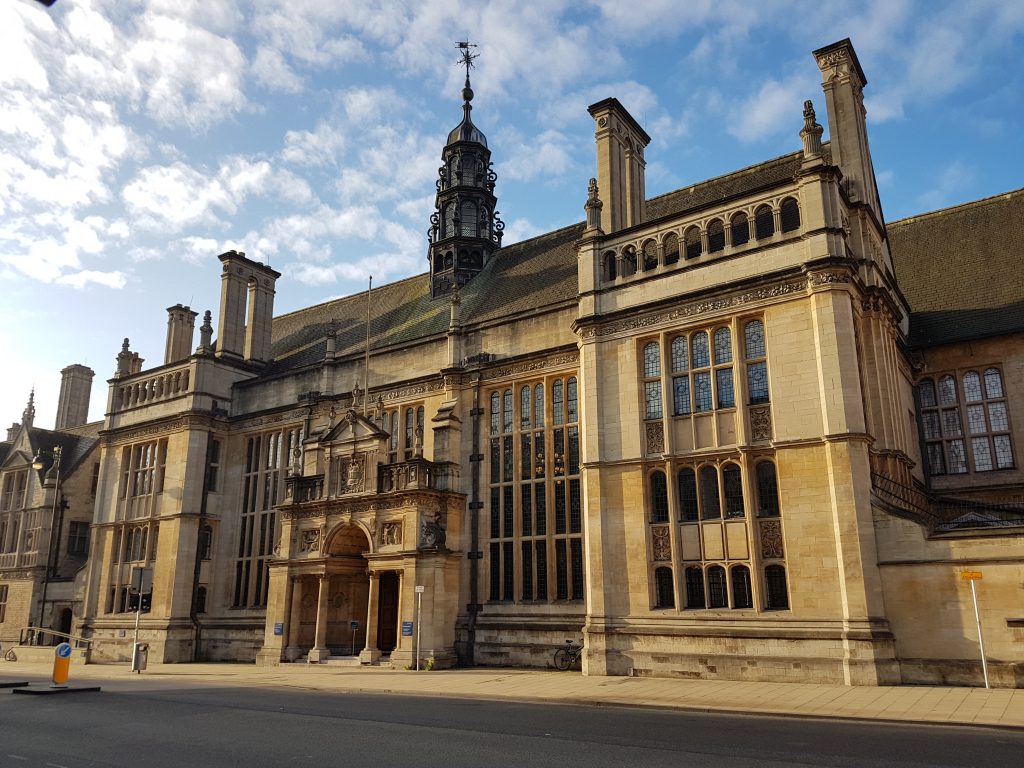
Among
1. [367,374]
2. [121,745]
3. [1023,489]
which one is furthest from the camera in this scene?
[367,374]

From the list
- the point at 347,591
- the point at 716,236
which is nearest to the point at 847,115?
the point at 716,236

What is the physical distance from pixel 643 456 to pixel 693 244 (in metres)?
7.65

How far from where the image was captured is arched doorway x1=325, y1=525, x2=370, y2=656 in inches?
1185

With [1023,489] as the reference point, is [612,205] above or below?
above

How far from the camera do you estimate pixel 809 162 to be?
22.8 metres

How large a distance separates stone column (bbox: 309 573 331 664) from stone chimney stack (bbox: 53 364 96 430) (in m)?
36.5

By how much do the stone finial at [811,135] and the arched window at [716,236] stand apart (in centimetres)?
311

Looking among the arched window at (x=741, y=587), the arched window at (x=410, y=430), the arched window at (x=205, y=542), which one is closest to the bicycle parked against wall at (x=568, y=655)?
the arched window at (x=741, y=587)

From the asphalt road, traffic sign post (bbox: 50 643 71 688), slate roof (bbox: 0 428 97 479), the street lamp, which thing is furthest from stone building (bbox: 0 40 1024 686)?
slate roof (bbox: 0 428 97 479)

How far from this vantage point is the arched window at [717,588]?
21828mm

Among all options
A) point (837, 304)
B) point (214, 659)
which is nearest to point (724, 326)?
point (837, 304)

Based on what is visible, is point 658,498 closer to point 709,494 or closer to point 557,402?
point 709,494

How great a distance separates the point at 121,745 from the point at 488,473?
59.0ft

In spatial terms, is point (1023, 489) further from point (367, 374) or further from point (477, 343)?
point (367, 374)
